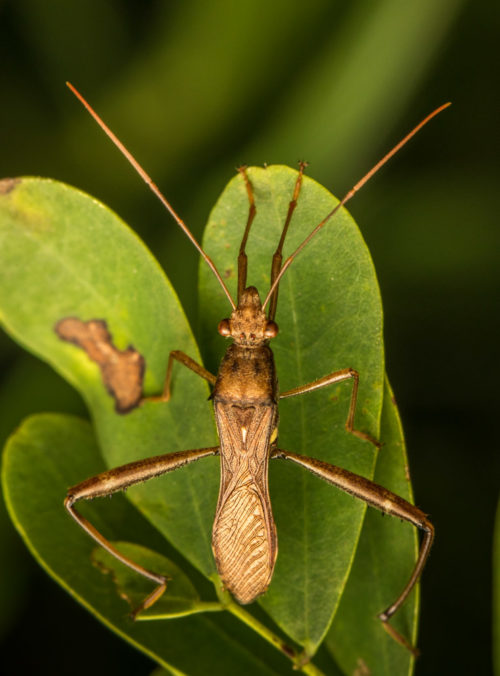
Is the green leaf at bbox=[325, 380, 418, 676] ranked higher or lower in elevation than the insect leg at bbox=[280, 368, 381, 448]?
lower

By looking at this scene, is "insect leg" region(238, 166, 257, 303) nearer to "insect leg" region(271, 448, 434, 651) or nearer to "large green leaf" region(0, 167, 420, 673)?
"large green leaf" region(0, 167, 420, 673)

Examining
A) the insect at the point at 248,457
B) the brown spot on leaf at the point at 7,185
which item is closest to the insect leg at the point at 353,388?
the insect at the point at 248,457

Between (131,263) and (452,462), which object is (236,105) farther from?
(452,462)

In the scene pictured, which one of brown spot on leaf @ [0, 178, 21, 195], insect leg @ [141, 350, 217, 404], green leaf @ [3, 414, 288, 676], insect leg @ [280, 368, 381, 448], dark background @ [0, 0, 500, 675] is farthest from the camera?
dark background @ [0, 0, 500, 675]

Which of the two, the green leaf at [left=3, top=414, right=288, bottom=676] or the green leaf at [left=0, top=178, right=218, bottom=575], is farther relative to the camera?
the green leaf at [left=0, top=178, right=218, bottom=575]

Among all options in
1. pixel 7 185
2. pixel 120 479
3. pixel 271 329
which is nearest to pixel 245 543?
pixel 120 479

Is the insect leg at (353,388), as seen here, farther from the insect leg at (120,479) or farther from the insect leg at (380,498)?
the insect leg at (120,479)

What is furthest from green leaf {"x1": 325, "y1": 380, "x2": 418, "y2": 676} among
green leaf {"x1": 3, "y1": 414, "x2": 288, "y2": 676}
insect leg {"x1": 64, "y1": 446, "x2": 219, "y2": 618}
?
insect leg {"x1": 64, "y1": 446, "x2": 219, "y2": 618}
